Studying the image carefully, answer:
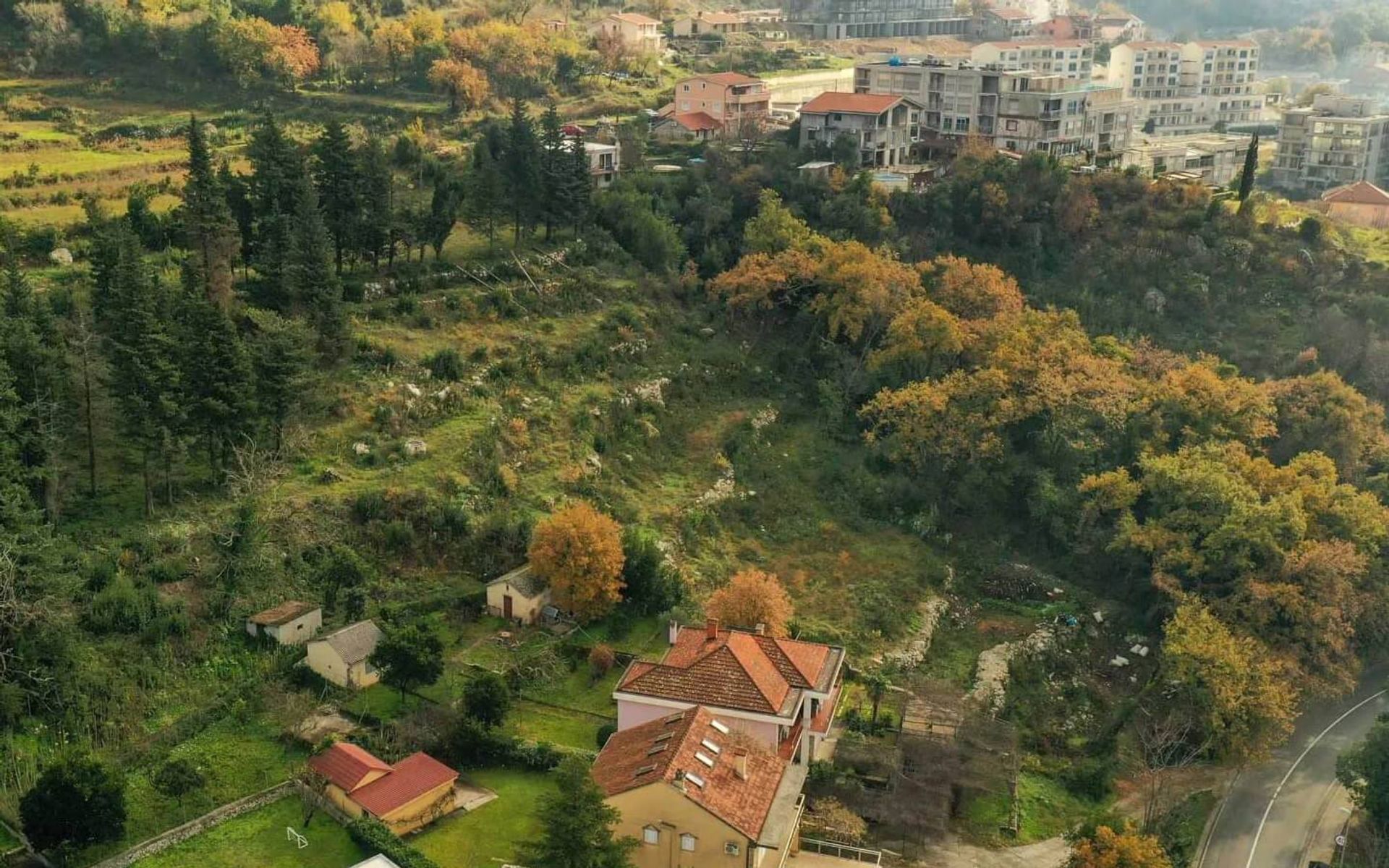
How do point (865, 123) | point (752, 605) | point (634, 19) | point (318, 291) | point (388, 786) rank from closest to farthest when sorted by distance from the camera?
point (388, 786) < point (752, 605) < point (318, 291) < point (865, 123) < point (634, 19)

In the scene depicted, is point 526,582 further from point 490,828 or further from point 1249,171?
point 1249,171

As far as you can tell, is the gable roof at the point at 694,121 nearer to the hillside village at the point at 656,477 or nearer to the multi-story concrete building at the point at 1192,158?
the hillside village at the point at 656,477

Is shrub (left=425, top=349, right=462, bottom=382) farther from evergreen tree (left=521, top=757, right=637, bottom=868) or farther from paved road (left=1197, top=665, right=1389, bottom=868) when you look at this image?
paved road (left=1197, top=665, right=1389, bottom=868)

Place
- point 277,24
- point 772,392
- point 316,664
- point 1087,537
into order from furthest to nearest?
point 277,24 → point 772,392 → point 1087,537 → point 316,664

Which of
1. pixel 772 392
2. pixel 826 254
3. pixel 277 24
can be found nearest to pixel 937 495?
pixel 772 392

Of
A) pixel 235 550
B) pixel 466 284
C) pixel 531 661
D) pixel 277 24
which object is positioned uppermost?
pixel 277 24

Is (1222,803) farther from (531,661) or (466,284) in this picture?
(466,284)

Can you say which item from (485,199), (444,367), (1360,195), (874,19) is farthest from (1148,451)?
→ (874,19)
